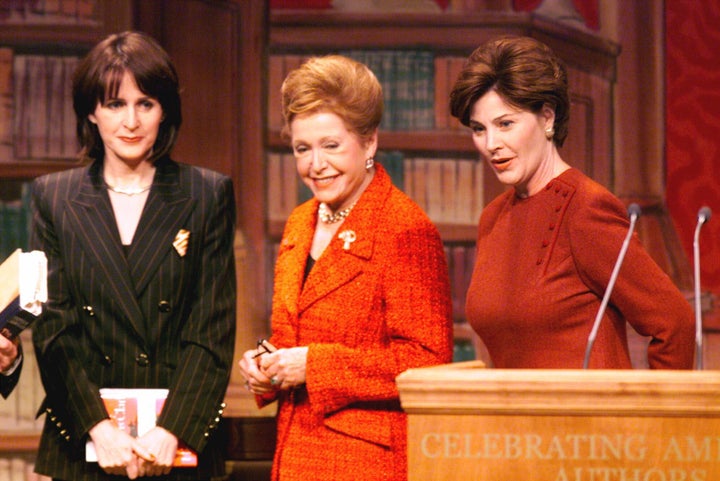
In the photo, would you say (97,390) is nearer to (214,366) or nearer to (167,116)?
(214,366)

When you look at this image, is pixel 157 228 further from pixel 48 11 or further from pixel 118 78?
pixel 48 11

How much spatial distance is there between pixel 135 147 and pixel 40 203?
0.84 ft

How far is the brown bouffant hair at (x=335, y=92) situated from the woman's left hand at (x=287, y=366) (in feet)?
1.70

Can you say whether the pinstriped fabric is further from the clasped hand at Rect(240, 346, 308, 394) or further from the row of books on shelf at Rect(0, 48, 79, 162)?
the row of books on shelf at Rect(0, 48, 79, 162)

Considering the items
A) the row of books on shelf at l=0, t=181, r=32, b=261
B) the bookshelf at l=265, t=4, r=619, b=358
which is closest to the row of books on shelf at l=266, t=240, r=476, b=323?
the bookshelf at l=265, t=4, r=619, b=358

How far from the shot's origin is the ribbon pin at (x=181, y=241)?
2633 mm

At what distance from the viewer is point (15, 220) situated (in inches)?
191

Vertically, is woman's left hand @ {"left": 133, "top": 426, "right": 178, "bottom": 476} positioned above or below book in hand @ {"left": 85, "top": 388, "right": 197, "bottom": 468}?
below

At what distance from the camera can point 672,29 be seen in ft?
15.5

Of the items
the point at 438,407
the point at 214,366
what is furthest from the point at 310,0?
the point at 438,407

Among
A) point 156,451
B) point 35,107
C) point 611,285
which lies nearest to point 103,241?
point 156,451

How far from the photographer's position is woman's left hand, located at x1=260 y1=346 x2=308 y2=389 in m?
2.50

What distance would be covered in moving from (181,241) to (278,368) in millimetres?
385

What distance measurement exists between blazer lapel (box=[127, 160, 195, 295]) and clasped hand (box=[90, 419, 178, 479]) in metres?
0.32
